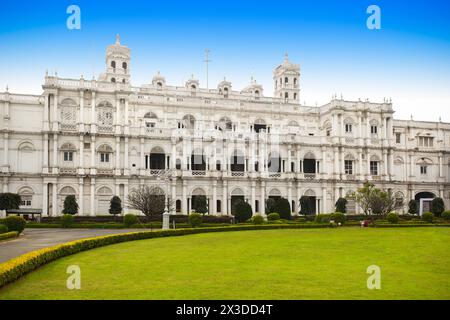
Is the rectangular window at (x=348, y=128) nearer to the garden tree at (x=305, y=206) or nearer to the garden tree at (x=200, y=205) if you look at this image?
the garden tree at (x=305, y=206)

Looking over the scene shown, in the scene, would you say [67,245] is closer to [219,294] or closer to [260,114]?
[219,294]

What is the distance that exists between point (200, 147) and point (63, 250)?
36253 millimetres

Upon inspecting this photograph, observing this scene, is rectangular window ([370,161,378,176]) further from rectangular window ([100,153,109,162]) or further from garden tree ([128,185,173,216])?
rectangular window ([100,153,109,162])

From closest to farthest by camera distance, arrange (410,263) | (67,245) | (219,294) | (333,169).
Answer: (219,294) → (410,263) → (67,245) → (333,169)

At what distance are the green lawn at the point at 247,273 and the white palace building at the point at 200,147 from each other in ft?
92.5

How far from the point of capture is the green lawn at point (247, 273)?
463 inches

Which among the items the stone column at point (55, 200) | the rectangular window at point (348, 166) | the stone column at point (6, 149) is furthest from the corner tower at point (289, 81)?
the stone column at point (6, 149)

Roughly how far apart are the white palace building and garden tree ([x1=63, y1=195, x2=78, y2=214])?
293 centimetres

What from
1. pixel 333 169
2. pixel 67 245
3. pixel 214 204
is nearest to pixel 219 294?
pixel 67 245

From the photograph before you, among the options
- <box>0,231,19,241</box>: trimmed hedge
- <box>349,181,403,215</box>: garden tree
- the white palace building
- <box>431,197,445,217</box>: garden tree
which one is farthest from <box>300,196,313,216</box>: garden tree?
<box>0,231,19,241</box>: trimmed hedge

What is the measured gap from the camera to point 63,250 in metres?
19.0

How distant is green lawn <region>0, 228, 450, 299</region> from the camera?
463 inches

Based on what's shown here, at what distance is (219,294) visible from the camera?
11.6 metres

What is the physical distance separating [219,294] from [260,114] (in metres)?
51.9
